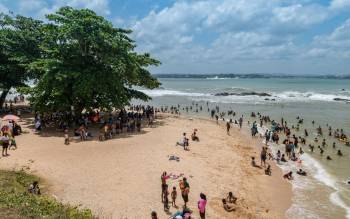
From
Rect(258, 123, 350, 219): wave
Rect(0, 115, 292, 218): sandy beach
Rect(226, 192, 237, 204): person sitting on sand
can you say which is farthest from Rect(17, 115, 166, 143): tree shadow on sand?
Rect(226, 192, 237, 204): person sitting on sand

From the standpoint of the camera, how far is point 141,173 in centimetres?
2252

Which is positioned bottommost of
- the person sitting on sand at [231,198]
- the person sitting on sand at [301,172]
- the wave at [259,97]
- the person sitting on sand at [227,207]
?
the wave at [259,97]

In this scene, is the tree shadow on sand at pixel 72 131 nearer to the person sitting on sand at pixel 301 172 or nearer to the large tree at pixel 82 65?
the large tree at pixel 82 65

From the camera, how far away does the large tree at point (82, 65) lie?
104ft

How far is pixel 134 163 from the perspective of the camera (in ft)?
79.9

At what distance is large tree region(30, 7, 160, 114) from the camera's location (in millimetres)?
31609

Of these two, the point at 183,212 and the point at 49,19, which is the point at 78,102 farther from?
the point at 183,212

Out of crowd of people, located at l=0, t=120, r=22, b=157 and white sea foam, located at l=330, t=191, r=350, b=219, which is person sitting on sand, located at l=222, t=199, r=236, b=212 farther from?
crowd of people, located at l=0, t=120, r=22, b=157

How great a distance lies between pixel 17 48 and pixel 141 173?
79.9ft

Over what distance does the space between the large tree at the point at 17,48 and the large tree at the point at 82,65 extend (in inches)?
262

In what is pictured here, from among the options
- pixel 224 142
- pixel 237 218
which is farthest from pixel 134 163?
pixel 224 142

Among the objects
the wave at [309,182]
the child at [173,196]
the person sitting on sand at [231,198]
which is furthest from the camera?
the wave at [309,182]

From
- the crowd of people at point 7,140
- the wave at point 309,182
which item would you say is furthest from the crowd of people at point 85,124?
the wave at point 309,182

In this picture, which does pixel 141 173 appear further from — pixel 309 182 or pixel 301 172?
pixel 301 172
